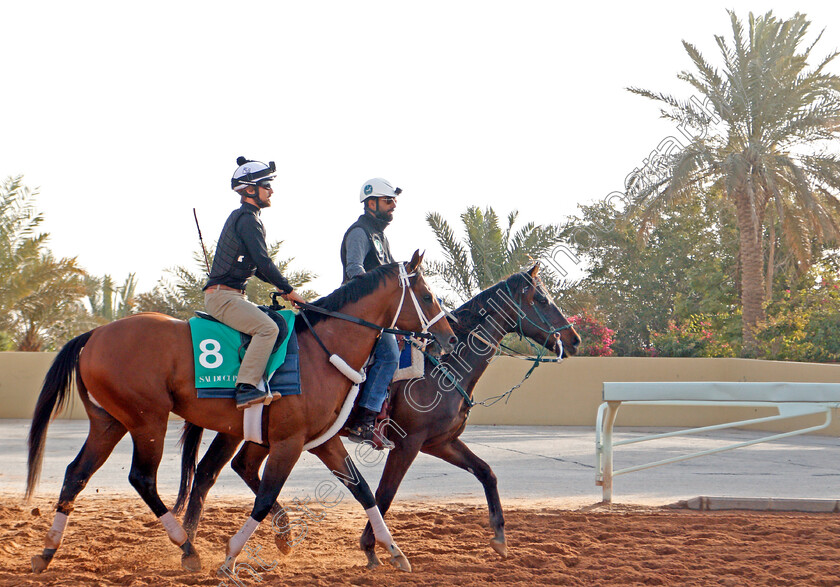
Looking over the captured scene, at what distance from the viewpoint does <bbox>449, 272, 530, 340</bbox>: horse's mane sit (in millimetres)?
6720

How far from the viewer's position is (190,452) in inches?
247

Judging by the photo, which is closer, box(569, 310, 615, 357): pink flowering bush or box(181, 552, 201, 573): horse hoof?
box(181, 552, 201, 573): horse hoof

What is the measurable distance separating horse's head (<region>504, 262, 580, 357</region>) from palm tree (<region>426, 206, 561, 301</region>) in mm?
13512

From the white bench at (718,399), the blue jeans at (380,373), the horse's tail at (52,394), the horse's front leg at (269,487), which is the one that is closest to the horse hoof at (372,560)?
the horse's front leg at (269,487)

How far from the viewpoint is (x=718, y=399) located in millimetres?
7781

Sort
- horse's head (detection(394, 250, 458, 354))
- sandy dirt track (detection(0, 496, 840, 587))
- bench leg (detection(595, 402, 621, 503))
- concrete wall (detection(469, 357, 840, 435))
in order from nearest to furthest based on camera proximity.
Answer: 1. sandy dirt track (detection(0, 496, 840, 587))
2. horse's head (detection(394, 250, 458, 354))
3. bench leg (detection(595, 402, 621, 503))
4. concrete wall (detection(469, 357, 840, 435))

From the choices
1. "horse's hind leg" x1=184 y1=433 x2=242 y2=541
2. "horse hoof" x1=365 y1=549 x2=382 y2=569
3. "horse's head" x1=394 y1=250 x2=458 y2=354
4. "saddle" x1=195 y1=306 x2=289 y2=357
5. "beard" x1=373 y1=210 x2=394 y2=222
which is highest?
"beard" x1=373 y1=210 x2=394 y2=222

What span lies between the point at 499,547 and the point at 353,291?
2.15 metres

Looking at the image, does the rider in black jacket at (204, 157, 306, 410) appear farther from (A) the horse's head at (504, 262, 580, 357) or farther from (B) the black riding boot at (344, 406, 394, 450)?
(A) the horse's head at (504, 262, 580, 357)

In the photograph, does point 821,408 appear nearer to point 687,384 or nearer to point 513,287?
point 687,384

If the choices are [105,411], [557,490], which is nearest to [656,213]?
[557,490]

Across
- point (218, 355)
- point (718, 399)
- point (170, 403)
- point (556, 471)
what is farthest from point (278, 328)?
point (556, 471)

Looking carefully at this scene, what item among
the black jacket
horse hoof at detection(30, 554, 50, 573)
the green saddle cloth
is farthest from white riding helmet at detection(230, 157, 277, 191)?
horse hoof at detection(30, 554, 50, 573)

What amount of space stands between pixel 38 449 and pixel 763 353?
55.8ft
